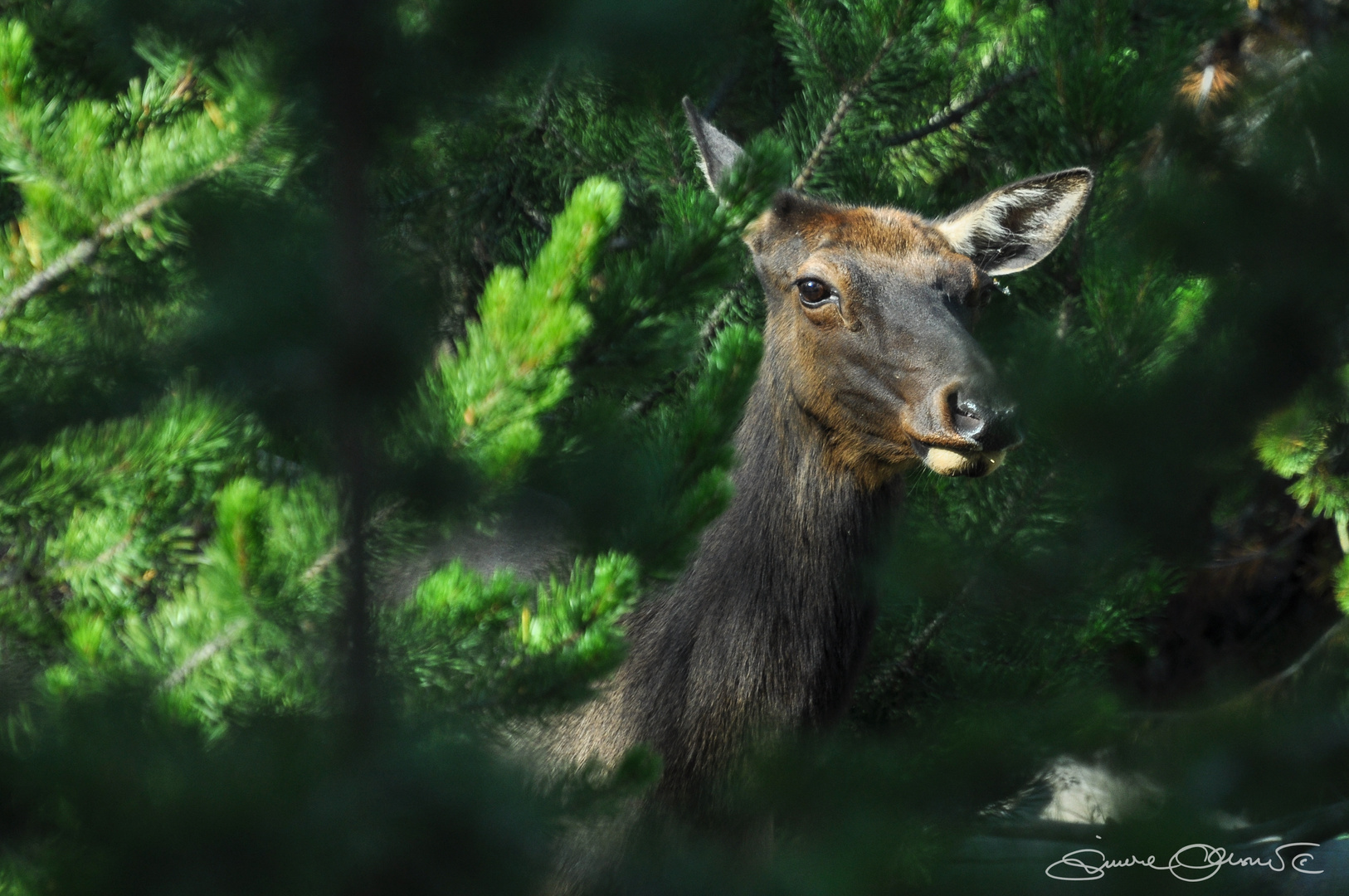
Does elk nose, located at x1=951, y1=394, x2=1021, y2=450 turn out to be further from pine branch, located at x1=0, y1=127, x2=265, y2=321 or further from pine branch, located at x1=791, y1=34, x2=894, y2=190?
pine branch, located at x1=0, y1=127, x2=265, y2=321

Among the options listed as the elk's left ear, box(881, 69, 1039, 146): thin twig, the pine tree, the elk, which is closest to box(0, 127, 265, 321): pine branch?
the pine tree

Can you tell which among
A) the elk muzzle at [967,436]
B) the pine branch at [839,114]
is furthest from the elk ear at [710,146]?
the elk muzzle at [967,436]

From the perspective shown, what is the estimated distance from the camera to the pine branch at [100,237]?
1.66m

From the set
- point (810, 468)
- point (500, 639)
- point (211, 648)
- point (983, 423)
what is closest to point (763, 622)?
point (810, 468)

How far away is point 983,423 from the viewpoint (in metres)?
2.90

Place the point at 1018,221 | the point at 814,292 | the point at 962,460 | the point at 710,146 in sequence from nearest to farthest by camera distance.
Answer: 1. the point at 962,460
2. the point at 814,292
3. the point at 710,146
4. the point at 1018,221

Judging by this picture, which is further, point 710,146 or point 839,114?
point 839,114

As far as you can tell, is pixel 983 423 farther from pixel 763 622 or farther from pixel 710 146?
pixel 710 146

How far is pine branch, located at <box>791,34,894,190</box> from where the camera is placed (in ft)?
12.8

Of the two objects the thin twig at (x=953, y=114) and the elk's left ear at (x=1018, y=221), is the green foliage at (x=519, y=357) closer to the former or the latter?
the elk's left ear at (x=1018, y=221)

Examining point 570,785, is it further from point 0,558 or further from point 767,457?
point 767,457

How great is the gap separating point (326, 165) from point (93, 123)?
2.43ft

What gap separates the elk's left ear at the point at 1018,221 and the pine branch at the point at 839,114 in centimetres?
56

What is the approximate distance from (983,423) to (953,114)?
1918mm
